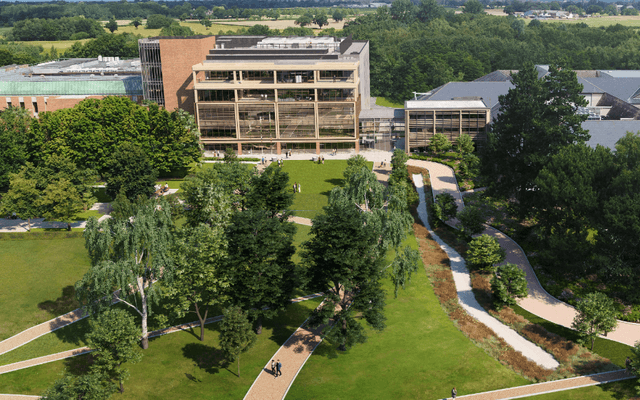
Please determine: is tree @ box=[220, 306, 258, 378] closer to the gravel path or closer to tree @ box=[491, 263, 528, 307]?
the gravel path

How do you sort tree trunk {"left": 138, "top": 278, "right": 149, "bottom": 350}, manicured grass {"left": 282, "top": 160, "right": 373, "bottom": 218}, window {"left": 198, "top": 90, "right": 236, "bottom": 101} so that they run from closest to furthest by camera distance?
1. tree trunk {"left": 138, "top": 278, "right": 149, "bottom": 350}
2. manicured grass {"left": 282, "top": 160, "right": 373, "bottom": 218}
3. window {"left": 198, "top": 90, "right": 236, "bottom": 101}

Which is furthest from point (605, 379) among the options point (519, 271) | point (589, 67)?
point (589, 67)

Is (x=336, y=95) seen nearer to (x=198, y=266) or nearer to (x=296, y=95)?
(x=296, y=95)

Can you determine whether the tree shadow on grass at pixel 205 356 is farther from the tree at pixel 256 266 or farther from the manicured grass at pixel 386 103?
the manicured grass at pixel 386 103

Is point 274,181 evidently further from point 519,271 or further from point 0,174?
point 0,174

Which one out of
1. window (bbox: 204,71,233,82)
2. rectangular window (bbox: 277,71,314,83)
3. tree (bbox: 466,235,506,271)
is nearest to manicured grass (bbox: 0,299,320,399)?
tree (bbox: 466,235,506,271)
